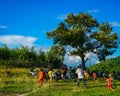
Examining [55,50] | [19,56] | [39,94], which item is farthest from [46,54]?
[39,94]

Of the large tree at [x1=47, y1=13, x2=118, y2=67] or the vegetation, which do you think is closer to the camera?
the large tree at [x1=47, y1=13, x2=118, y2=67]

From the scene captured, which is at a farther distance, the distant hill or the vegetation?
the vegetation

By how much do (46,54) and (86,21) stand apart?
1552 inches

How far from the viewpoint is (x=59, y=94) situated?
3438cm

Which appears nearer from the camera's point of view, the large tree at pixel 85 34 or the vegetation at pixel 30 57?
the large tree at pixel 85 34

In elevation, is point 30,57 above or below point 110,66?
above

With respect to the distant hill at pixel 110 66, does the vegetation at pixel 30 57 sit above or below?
above

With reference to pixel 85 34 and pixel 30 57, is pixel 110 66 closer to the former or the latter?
pixel 85 34

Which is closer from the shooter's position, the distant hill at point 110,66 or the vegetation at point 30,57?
the distant hill at point 110,66

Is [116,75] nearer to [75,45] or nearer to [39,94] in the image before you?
[75,45]

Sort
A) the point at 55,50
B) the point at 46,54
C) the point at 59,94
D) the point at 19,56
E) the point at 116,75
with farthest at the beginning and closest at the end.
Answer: the point at 46,54 → the point at 19,56 → the point at 55,50 → the point at 116,75 → the point at 59,94

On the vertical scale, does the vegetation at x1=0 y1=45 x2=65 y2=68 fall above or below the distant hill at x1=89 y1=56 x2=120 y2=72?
above

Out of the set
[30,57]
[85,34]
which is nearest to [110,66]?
[85,34]

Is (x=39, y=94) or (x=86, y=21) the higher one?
(x=86, y=21)
